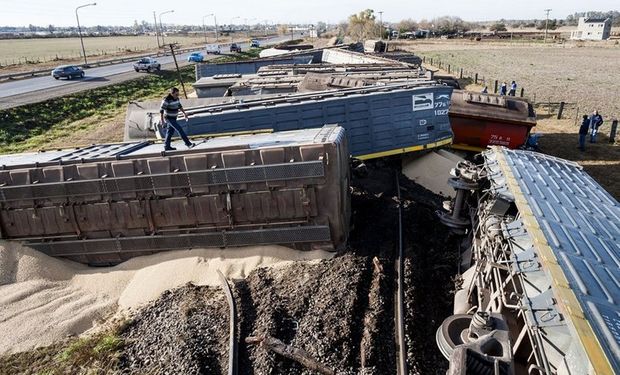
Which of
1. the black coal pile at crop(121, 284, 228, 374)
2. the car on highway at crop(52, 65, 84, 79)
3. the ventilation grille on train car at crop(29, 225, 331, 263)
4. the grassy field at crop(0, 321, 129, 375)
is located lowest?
the grassy field at crop(0, 321, 129, 375)

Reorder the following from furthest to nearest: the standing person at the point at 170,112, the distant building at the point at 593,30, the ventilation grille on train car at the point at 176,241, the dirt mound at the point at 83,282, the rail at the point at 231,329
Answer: the distant building at the point at 593,30, the standing person at the point at 170,112, the ventilation grille on train car at the point at 176,241, the dirt mound at the point at 83,282, the rail at the point at 231,329

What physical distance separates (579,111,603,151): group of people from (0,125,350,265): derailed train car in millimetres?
12605

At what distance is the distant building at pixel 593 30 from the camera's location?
9162 cm

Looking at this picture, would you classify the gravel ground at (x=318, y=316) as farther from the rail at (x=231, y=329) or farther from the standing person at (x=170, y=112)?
the standing person at (x=170, y=112)

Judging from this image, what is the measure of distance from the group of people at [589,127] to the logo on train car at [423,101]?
287 inches

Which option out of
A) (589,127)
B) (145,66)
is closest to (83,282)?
(589,127)

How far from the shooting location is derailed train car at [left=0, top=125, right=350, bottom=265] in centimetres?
891

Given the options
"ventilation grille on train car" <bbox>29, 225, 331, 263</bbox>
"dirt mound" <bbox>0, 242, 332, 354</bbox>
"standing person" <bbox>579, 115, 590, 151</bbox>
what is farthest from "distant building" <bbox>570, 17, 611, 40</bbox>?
"dirt mound" <bbox>0, 242, 332, 354</bbox>

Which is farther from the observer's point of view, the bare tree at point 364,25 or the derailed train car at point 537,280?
the bare tree at point 364,25

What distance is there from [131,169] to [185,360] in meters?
4.46

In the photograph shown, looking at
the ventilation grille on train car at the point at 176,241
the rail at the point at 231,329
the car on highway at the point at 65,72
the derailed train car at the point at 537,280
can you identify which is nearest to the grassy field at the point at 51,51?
the car on highway at the point at 65,72

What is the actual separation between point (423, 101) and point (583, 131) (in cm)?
772

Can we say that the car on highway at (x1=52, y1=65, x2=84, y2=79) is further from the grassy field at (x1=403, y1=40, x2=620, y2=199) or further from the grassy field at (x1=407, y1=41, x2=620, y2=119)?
the grassy field at (x1=407, y1=41, x2=620, y2=119)

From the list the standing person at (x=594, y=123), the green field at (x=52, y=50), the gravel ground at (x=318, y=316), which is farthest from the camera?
the green field at (x=52, y=50)
